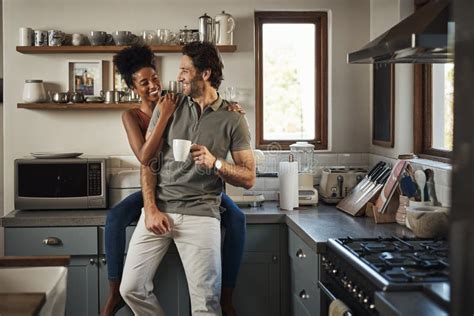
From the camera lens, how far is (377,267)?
2514 millimetres

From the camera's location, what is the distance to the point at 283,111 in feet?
15.4

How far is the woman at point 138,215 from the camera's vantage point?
12.5 ft

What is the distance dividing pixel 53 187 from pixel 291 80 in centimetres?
167

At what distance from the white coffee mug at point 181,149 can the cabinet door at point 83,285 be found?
1084mm

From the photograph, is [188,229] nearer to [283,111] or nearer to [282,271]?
[282,271]


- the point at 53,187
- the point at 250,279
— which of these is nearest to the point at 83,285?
the point at 53,187

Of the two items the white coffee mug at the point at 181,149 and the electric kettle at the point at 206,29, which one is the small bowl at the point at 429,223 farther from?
the electric kettle at the point at 206,29

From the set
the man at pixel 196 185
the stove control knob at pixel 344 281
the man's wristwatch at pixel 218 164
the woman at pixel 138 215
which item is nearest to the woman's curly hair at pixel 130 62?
the woman at pixel 138 215

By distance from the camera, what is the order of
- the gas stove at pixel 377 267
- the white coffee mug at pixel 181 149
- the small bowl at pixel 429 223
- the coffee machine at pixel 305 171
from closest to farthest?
the gas stove at pixel 377 267, the small bowl at pixel 429 223, the white coffee mug at pixel 181 149, the coffee machine at pixel 305 171

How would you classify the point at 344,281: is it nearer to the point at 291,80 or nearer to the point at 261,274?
the point at 261,274

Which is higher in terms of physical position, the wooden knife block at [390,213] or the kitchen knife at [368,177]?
the kitchen knife at [368,177]

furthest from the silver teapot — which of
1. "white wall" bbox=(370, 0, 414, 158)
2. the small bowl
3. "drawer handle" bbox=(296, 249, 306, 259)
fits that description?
the small bowl

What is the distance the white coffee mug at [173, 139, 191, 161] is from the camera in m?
3.23

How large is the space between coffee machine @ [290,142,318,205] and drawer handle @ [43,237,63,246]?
1427 millimetres
